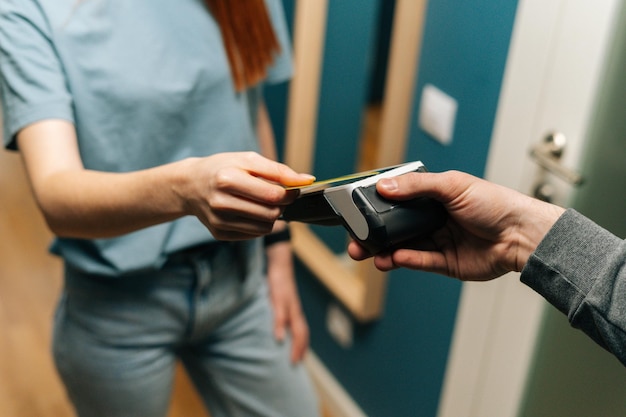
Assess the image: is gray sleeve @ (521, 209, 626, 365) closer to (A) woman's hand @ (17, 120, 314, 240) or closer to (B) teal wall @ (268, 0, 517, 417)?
(A) woman's hand @ (17, 120, 314, 240)

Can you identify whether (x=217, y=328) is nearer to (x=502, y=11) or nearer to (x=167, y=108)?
(x=167, y=108)

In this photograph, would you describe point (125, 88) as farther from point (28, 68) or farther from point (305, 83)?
point (305, 83)

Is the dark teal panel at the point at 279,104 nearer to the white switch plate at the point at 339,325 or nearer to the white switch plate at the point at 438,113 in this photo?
the white switch plate at the point at 339,325

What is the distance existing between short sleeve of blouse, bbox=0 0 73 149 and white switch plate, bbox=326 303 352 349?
3.54 feet

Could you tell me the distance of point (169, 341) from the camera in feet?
3.73

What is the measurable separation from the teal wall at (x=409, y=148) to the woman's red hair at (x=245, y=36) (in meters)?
0.33

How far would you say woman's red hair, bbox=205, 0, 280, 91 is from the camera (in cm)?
109

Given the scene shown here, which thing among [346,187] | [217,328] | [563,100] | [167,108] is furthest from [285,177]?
[563,100]

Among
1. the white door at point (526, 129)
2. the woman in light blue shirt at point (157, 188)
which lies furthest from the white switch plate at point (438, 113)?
the woman in light blue shirt at point (157, 188)

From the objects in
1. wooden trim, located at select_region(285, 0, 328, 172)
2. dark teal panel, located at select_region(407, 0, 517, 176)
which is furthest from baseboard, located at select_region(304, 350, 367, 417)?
dark teal panel, located at select_region(407, 0, 517, 176)

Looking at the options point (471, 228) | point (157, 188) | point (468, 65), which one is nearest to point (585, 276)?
point (471, 228)

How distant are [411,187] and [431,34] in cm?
63

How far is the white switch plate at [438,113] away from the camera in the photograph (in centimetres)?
137

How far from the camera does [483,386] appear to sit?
4.18 feet
